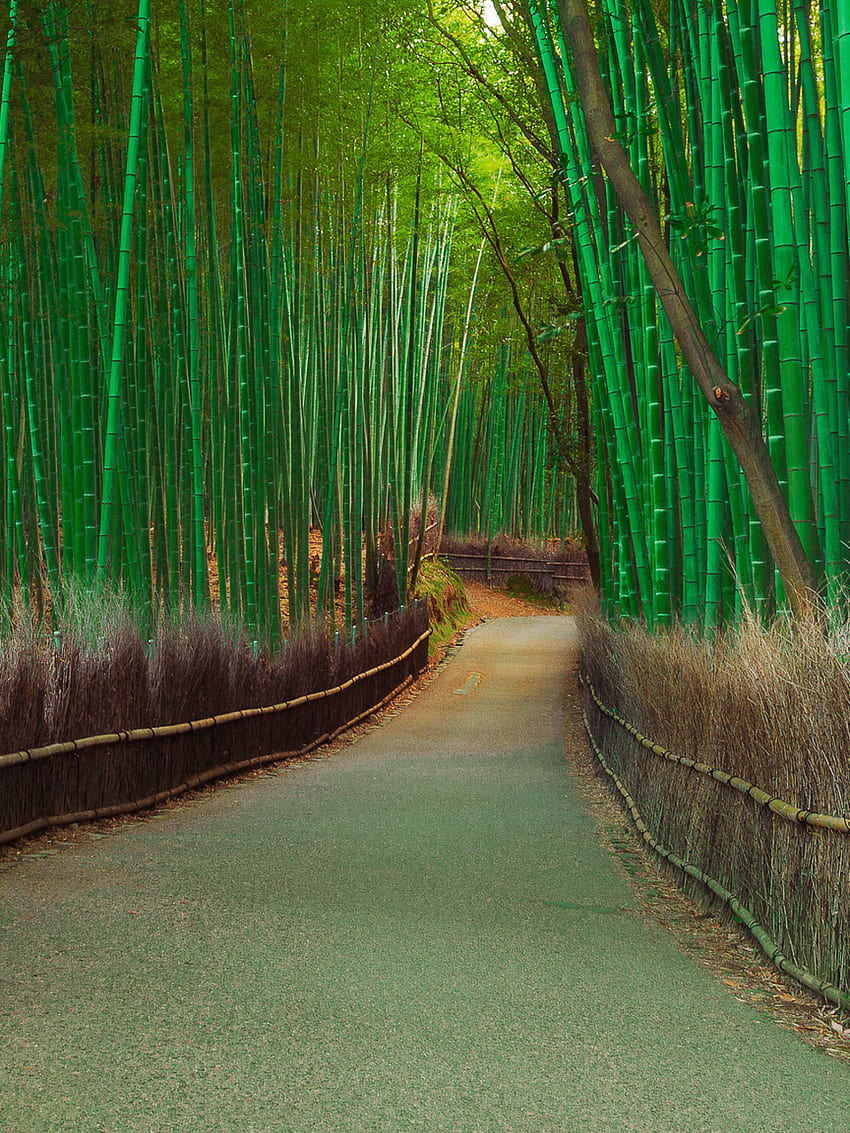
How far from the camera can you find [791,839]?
2.42m

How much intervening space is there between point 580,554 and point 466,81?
9218 millimetres

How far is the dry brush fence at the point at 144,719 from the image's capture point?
3.41 meters

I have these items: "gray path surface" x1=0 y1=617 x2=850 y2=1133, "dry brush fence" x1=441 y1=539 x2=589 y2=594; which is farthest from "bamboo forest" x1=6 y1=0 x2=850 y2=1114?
"dry brush fence" x1=441 y1=539 x2=589 y2=594

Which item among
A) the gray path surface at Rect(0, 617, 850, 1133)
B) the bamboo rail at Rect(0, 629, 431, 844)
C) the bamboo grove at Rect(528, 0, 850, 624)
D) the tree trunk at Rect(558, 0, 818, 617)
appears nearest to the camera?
the gray path surface at Rect(0, 617, 850, 1133)

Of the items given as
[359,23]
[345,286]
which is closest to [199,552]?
[345,286]

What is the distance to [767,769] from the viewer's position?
2609 mm

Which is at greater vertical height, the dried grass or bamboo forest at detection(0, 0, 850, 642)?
bamboo forest at detection(0, 0, 850, 642)

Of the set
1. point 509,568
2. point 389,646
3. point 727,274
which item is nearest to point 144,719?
point 727,274

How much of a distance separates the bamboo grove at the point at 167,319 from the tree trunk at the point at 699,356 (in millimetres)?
1775

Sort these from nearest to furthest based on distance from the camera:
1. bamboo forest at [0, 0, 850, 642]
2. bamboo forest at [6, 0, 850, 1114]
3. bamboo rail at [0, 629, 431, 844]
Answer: bamboo forest at [6, 0, 850, 1114], bamboo forest at [0, 0, 850, 642], bamboo rail at [0, 629, 431, 844]

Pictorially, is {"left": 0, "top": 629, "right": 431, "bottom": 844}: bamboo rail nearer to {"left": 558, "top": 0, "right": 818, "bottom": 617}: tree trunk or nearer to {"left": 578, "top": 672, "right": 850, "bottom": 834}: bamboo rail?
{"left": 578, "top": 672, "right": 850, "bottom": 834}: bamboo rail

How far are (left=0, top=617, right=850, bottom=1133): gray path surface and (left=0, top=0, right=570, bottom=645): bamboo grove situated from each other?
1.86m

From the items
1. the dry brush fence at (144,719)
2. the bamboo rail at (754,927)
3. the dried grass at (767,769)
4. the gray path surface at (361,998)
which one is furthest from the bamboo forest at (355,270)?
the gray path surface at (361,998)

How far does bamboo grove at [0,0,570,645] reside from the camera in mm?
4832
